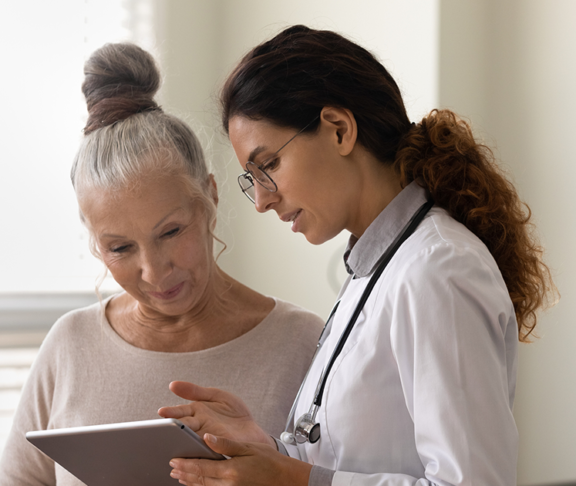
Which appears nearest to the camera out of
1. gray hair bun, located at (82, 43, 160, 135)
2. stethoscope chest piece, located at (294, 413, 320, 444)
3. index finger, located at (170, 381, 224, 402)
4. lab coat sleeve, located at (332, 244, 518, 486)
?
lab coat sleeve, located at (332, 244, 518, 486)

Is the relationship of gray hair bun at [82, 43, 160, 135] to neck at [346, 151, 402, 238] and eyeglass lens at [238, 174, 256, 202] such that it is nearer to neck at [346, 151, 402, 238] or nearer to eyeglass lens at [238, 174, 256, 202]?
eyeglass lens at [238, 174, 256, 202]

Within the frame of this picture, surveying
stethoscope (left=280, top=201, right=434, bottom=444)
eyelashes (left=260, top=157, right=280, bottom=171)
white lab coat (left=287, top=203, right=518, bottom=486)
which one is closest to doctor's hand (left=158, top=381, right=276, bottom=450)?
stethoscope (left=280, top=201, right=434, bottom=444)

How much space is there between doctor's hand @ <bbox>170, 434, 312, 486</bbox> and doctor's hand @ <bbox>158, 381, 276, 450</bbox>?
0.45 ft

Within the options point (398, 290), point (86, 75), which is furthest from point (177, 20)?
point (398, 290)

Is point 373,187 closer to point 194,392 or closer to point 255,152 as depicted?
point 255,152

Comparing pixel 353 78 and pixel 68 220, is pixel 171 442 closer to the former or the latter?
pixel 353 78

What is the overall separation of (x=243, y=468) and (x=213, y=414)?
257mm

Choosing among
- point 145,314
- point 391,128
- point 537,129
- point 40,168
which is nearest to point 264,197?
point 391,128

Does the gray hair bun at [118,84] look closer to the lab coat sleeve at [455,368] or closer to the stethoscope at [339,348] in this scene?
the stethoscope at [339,348]

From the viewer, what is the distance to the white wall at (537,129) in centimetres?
222

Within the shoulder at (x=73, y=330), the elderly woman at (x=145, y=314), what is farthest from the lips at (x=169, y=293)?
the shoulder at (x=73, y=330)

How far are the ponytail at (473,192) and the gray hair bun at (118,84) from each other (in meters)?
0.85

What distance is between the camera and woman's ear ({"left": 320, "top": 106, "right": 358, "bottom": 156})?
1.19 meters

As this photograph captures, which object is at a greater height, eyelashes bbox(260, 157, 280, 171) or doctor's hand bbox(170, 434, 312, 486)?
eyelashes bbox(260, 157, 280, 171)
